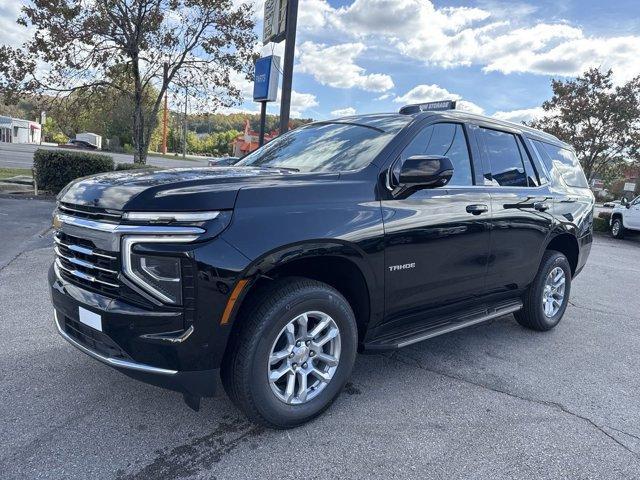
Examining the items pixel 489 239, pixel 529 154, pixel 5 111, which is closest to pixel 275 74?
pixel 529 154

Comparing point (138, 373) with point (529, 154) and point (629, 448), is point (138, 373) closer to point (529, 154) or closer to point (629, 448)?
point (629, 448)

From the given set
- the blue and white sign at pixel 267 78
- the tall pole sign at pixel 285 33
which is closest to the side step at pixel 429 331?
the tall pole sign at pixel 285 33

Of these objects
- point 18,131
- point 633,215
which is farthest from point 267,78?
point 18,131

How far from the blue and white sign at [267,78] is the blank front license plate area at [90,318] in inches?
309

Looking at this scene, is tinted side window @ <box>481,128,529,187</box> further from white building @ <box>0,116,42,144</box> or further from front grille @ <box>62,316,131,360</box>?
white building @ <box>0,116,42,144</box>

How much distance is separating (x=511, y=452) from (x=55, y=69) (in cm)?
1444

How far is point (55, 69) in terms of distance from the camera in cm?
1294

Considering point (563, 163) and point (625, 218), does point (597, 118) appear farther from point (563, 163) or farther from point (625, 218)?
point (563, 163)

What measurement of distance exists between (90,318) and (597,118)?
2269 centimetres

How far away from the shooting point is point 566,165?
506cm

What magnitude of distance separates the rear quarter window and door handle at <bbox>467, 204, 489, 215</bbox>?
1.43 meters

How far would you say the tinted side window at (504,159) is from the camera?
397 cm

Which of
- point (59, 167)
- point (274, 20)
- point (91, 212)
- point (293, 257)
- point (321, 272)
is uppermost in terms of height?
point (274, 20)

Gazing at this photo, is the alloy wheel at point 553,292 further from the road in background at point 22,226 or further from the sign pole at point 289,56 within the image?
the road in background at point 22,226
